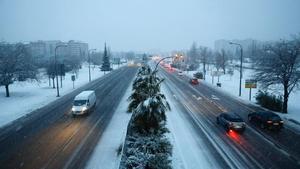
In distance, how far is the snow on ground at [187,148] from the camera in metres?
17.0

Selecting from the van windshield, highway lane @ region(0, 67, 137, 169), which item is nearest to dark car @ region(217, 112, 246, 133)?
highway lane @ region(0, 67, 137, 169)

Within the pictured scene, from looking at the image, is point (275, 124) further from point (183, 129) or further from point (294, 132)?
point (183, 129)

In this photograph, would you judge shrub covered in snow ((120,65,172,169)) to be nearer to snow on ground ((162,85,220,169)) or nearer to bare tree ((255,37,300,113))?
snow on ground ((162,85,220,169))

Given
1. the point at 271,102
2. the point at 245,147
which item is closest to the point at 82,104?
the point at 245,147

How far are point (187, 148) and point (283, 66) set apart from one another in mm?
18826

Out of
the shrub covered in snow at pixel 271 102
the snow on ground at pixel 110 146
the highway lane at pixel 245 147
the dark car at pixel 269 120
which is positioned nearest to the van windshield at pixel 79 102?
the snow on ground at pixel 110 146

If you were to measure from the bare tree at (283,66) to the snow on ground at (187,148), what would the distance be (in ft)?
41.8

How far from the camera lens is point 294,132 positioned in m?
24.2

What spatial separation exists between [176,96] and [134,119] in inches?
1086

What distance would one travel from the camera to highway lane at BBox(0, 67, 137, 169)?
1752cm

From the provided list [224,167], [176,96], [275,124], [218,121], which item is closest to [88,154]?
[224,167]

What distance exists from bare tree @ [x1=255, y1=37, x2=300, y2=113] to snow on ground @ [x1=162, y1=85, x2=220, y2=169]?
12739 millimetres

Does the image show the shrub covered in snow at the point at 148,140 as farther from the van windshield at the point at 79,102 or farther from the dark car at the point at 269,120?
the van windshield at the point at 79,102

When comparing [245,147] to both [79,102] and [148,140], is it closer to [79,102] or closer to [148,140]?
[148,140]
